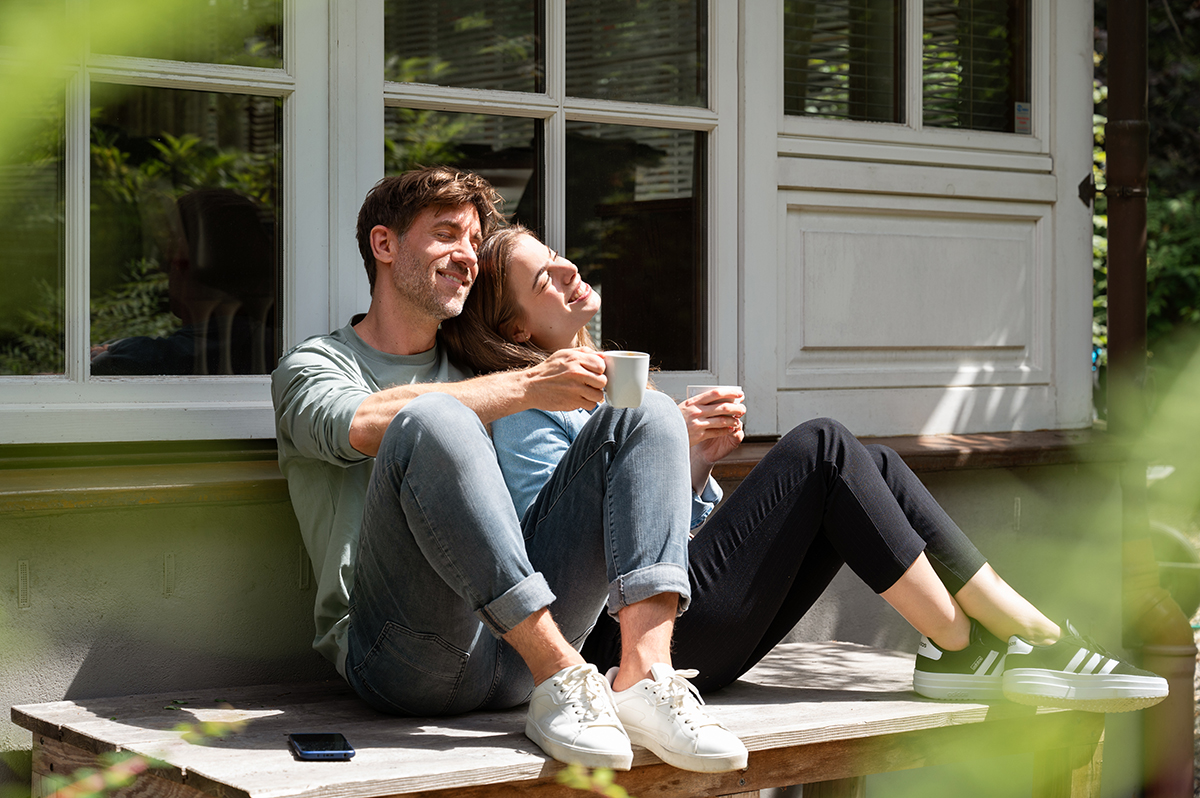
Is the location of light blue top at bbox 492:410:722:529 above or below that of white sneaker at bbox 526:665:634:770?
above

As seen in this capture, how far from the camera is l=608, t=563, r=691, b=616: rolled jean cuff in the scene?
1.86m

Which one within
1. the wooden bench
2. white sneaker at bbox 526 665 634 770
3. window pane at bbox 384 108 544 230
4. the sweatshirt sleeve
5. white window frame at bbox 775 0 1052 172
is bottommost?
the wooden bench

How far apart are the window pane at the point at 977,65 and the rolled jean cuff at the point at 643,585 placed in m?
1.98

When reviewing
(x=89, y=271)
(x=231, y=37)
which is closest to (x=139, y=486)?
(x=89, y=271)

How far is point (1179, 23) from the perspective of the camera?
9578 millimetres

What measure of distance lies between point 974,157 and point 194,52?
2.12m

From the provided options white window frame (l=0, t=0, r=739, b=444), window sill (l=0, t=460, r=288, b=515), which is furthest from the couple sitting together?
white window frame (l=0, t=0, r=739, b=444)

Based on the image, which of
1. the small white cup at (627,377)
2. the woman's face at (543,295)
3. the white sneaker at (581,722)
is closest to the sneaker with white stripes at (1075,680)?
the white sneaker at (581,722)

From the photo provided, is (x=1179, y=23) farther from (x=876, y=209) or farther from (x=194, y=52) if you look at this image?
(x=194, y=52)

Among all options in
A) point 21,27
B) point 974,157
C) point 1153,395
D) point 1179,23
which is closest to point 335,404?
point 21,27

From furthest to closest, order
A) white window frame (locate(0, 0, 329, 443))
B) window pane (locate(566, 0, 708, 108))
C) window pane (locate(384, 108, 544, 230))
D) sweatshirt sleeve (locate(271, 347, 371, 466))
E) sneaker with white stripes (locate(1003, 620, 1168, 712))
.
Answer: window pane (locate(566, 0, 708, 108)) < window pane (locate(384, 108, 544, 230)) < white window frame (locate(0, 0, 329, 443)) < sneaker with white stripes (locate(1003, 620, 1168, 712)) < sweatshirt sleeve (locate(271, 347, 371, 466))

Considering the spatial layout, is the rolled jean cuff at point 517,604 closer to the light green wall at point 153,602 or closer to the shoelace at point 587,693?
the shoelace at point 587,693

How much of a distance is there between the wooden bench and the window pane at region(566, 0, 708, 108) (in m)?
1.45

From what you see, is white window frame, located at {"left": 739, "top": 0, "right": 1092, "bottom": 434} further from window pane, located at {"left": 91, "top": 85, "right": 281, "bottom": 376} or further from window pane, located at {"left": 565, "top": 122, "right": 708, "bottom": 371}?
window pane, located at {"left": 91, "top": 85, "right": 281, "bottom": 376}
